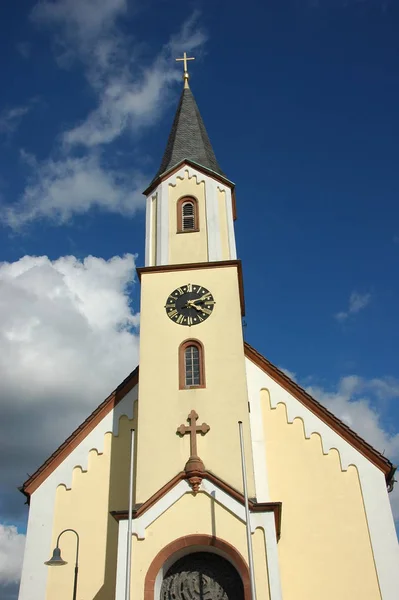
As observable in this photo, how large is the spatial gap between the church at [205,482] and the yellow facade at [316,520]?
3 centimetres

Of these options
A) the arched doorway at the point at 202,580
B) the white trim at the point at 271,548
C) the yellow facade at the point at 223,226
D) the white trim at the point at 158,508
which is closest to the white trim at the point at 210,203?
the yellow facade at the point at 223,226

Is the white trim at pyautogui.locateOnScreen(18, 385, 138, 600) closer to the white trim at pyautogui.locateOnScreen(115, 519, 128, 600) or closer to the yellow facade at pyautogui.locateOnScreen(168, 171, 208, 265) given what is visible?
the white trim at pyautogui.locateOnScreen(115, 519, 128, 600)

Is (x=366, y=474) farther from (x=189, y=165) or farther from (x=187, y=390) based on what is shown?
(x=189, y=165)

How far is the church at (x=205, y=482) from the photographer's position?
14.5 meters

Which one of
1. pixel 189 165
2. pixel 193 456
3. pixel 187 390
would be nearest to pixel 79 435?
pixel 187 390

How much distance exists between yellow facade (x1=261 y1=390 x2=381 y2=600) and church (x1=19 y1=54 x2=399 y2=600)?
0.03 metres

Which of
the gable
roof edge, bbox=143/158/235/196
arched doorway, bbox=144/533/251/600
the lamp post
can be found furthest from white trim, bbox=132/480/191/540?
roof edge, bbox=143/158/235/196

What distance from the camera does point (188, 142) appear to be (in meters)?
24.1

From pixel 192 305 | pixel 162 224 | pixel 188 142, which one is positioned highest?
pixel 188 142

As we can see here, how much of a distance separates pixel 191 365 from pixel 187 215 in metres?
5.98

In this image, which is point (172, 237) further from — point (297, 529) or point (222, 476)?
point (297, 529)

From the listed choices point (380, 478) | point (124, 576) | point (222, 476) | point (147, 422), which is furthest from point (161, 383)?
point (380, 478)

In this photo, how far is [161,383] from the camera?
1736cm

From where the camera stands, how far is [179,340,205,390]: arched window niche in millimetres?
17328
